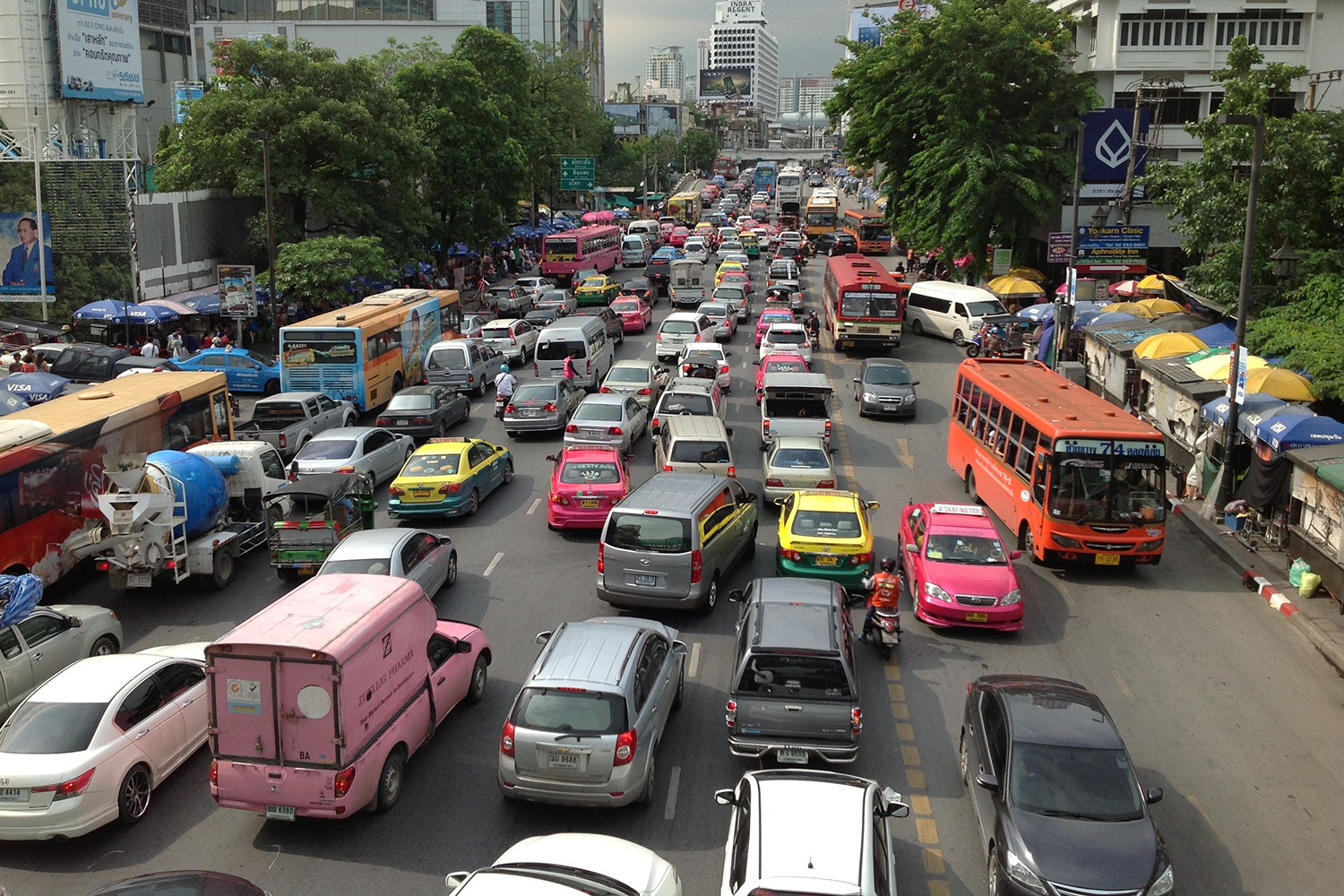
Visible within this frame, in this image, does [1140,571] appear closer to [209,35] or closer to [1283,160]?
[1283,160]

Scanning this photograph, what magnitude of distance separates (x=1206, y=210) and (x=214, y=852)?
28305mm

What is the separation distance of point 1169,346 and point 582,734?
2016cm

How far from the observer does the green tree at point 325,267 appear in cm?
3859

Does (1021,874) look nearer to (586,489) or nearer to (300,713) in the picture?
(300,713)

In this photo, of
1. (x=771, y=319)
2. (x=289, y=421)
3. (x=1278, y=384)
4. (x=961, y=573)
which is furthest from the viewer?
(x=771, y=319)

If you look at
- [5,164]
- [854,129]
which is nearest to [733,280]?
[854,129]

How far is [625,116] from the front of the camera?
156500 millimetres

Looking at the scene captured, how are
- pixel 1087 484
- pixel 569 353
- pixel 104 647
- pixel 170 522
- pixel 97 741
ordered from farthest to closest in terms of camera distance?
pixel 569 353 → pixel 1087 484 → pixel 170 522 → pixel 104 647 → pixel 97 741

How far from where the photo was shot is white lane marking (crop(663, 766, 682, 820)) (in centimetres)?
1137

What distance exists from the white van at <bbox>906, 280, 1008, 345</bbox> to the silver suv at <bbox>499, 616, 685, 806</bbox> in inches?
1198

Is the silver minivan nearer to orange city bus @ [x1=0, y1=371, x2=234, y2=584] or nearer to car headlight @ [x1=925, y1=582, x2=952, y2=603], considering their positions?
car headlight @ [x1=925, y1=582, x2=952, y2=603]

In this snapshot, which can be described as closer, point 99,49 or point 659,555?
point 659,555

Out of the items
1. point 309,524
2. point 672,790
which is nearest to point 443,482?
point 309,524

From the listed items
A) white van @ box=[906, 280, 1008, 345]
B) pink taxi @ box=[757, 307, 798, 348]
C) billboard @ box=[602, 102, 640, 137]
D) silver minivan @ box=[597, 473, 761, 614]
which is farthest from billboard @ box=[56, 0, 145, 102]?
billboard @ box=[602, 102, 640, 137]
